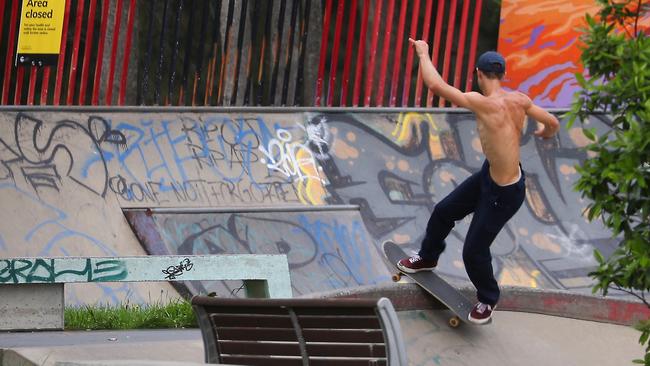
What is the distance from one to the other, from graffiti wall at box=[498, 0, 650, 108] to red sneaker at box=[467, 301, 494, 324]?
24.3 ft

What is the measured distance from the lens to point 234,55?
1535 centimetres

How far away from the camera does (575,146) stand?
48.1ft

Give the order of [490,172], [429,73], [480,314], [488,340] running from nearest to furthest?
[429,73] → [490,172] → [480,314] → [488,340]

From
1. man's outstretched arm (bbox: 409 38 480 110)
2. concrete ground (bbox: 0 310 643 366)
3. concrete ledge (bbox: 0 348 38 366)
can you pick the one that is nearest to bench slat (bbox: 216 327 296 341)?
concrete ledge (bbox: 0 348 38 366)

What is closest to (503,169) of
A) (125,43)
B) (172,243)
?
(172,243)

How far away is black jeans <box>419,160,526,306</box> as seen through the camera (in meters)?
7.86

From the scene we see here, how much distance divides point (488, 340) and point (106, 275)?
8.81 ft

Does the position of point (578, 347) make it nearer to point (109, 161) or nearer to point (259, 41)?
point (109, 161)

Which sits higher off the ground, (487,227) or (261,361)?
(487,227)

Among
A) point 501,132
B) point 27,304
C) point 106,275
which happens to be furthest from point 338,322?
point 27,304

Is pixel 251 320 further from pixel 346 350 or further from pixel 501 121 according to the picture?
pixel 501 121

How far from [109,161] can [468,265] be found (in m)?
6.07

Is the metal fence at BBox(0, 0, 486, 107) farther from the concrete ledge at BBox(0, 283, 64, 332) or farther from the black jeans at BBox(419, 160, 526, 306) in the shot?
the black jeans at BBox(419, 160, 526, 306)

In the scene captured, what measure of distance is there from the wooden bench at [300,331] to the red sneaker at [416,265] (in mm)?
3154
